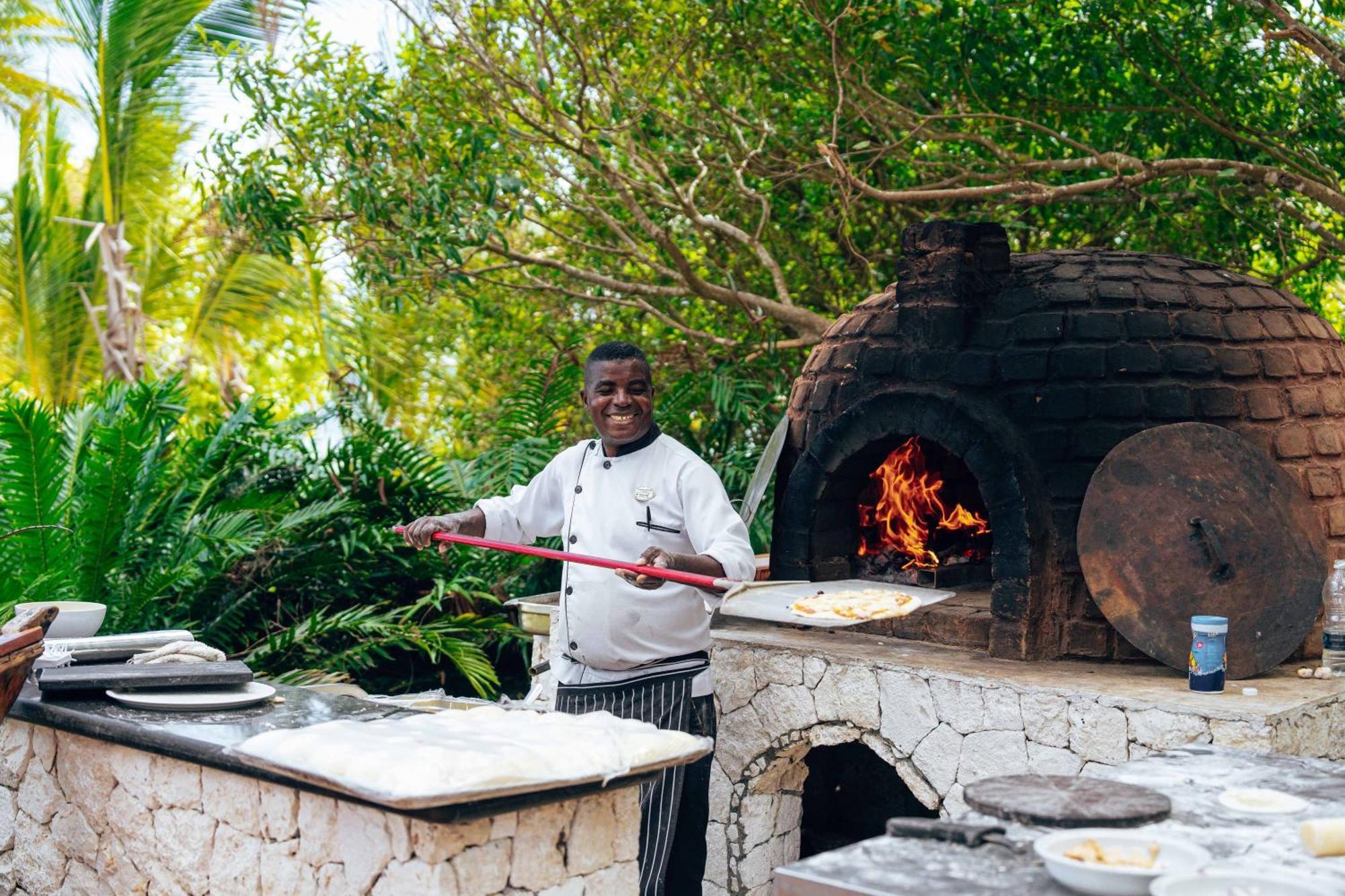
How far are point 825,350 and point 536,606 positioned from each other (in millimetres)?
1631

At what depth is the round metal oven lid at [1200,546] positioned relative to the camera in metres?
4.34

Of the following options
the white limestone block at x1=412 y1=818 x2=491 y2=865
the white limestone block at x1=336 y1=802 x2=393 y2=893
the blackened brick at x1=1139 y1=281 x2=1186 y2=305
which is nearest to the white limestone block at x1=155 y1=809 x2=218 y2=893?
the white limestone block at x1=336 y1=802 x2=393 y2=893

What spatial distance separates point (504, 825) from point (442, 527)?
5.10 ft

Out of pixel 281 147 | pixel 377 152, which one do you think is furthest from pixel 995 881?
pixel 281 147

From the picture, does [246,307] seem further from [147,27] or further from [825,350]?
[825,350]

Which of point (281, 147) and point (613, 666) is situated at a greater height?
point (281, 147)

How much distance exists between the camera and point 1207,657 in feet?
13.4

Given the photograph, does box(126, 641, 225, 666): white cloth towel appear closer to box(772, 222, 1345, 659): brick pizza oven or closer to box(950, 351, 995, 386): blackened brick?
box(772, 222, 1345, 659): brick pizza oven

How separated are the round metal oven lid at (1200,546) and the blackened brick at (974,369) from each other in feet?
1.69

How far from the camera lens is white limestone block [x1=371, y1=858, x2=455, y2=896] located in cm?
290

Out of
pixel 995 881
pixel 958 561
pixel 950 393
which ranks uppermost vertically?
pixel 950 393

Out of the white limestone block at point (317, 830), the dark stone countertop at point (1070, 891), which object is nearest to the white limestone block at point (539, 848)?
the white limestone block at point (317, 830)

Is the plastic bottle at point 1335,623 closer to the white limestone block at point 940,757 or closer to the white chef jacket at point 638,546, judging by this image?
the white limestone block at point 940,757

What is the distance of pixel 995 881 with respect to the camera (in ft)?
6.95
